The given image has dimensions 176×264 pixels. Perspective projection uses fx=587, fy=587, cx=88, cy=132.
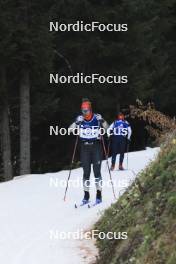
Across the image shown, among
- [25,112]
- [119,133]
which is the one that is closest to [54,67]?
[25,112]

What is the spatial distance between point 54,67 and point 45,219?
655 inches

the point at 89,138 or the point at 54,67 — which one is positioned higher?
the point at 54,67

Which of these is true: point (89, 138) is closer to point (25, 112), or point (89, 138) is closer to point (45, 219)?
point (45, 219)

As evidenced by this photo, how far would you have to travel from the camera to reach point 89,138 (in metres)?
12.1

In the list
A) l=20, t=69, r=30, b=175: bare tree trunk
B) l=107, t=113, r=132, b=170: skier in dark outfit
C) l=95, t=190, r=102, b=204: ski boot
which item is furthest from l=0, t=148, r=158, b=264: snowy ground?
l=20, t=69, r=30, b=175: bare tree trunk

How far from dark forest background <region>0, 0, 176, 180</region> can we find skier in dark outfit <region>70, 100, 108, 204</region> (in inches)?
383

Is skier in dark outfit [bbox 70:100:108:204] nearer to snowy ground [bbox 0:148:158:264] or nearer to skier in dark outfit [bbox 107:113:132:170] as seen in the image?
snowy ground [bbox 0:148:158:264]

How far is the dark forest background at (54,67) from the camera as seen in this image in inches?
871

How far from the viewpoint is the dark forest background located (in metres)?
22.1

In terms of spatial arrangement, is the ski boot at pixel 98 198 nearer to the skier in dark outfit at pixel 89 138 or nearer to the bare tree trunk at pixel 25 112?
the skier in dark outfit at pixel 89 138

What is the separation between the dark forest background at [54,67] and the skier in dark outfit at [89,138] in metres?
9.72

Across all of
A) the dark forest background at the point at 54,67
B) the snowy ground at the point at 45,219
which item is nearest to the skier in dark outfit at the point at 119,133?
the snowy ground at the point at 45,219

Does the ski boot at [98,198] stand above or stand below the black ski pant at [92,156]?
below

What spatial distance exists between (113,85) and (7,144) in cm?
701
